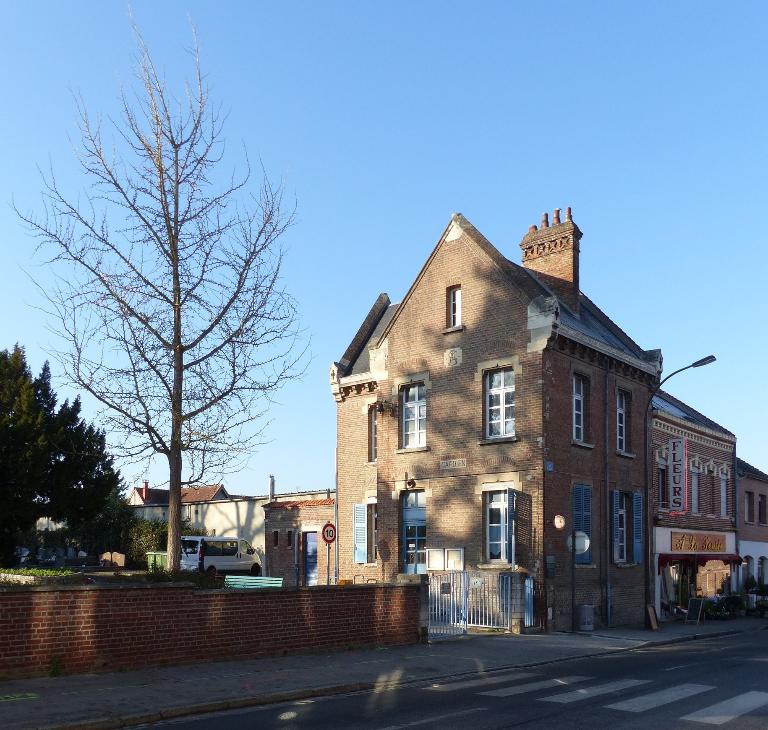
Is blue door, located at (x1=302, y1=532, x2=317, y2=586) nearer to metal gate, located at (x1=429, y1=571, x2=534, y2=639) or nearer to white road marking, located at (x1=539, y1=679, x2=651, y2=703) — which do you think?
metal gate, located at (x1=429, y1=571, x2=534, y2=639)

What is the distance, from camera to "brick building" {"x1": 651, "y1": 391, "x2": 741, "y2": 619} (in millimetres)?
29406

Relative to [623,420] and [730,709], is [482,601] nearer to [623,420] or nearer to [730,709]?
[623,420]

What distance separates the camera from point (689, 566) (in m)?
32.1

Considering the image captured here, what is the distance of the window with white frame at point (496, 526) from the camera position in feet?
76.6

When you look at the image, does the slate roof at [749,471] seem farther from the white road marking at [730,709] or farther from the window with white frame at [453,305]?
the white road marking at [730,709]

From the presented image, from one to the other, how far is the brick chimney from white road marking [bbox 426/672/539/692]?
15.0 metres

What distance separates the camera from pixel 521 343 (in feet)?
77.7

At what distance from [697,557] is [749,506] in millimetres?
9106

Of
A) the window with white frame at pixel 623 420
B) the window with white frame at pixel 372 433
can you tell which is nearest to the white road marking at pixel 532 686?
the window with white frame at pixel 623 420

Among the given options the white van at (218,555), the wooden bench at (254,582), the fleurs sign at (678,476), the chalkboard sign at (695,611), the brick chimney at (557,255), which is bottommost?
the chalkboard sign at (695,611)

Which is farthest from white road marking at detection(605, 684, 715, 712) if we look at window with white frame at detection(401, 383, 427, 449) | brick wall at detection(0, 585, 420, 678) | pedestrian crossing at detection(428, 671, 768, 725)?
window with white frame at detection(401, 383, 427, 449)

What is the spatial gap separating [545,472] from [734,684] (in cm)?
982

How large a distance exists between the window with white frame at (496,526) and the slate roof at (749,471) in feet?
56.3

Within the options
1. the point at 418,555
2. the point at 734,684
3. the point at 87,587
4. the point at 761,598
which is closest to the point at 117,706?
the point at 87,587
